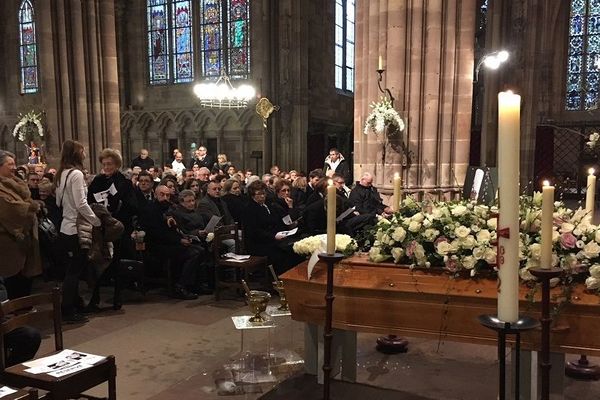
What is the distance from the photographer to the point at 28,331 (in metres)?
3.45

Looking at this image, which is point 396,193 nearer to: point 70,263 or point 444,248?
point 444,248

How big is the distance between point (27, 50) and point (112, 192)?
18628 mm

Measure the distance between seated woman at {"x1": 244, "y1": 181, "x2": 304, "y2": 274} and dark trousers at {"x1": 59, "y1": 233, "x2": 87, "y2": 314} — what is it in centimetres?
212

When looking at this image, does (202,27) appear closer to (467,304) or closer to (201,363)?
(201,363)

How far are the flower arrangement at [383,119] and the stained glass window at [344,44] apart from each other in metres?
11.4

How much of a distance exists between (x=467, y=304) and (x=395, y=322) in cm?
37

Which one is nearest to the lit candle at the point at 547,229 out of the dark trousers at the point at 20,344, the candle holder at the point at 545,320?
the candle holder at the point at 545,320

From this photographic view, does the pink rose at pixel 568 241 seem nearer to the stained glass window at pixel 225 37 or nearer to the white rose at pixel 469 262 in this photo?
the white rose at pixel 469 262

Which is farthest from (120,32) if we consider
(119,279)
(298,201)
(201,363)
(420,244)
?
(420,244)

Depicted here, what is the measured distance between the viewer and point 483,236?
2783mm

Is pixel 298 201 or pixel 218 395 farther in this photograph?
pixel 298 201

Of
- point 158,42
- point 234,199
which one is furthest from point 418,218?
point 158,42

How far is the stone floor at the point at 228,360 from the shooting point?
4012 millimetres

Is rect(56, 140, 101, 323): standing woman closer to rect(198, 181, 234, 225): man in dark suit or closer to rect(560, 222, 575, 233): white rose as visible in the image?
rect(198, 181, 234, 225): man in dark suit
